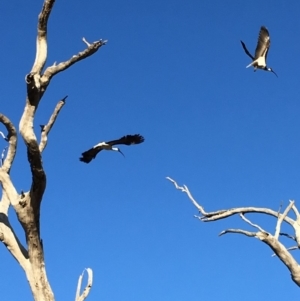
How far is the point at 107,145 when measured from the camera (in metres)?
7.58

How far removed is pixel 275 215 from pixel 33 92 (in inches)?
193

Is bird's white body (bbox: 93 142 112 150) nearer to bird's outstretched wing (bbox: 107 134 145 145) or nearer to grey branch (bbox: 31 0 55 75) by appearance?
bird's outstretched wing (bbox: 107 134 145 145)

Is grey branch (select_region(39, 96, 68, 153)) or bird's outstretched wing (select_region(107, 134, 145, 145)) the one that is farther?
bird's outstretched wing (select_region(107, 134, 145, 145))

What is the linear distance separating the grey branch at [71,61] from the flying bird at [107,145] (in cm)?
218

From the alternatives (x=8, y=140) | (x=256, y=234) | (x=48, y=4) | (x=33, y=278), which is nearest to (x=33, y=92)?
(x=48, y=4)

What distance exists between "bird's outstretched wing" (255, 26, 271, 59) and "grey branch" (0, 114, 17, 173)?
4.70 m

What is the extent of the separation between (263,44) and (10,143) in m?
4.82

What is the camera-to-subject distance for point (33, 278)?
17.0ft

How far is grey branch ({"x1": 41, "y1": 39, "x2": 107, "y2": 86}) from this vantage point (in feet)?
16.8

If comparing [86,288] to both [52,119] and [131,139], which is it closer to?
[52,119]

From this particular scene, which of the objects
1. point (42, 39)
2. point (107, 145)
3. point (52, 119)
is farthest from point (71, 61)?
point (107, 145)

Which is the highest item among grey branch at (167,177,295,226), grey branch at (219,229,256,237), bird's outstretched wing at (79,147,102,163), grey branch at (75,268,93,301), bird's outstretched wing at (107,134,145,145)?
bird's outstretched wing at (107,134,145,145)

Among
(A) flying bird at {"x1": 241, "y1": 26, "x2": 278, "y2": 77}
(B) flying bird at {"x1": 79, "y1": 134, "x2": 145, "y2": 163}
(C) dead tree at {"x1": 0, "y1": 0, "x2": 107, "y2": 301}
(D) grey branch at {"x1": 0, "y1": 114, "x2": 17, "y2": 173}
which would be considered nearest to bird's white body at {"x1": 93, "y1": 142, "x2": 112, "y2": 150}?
(B) flying bird at {"x1": 79, "y1": 134, "x2": 145, "y2": 163}

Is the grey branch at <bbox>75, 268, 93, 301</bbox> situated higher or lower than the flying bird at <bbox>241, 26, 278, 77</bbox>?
lower
